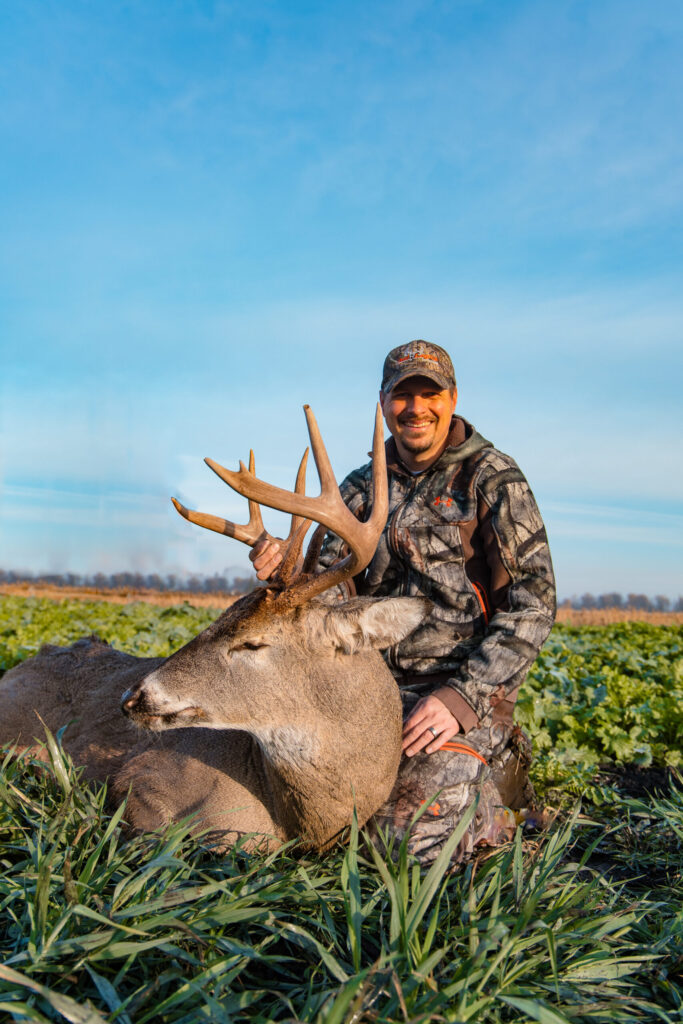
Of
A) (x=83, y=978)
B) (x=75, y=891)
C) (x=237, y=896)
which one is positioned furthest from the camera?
(x=237, y=896)

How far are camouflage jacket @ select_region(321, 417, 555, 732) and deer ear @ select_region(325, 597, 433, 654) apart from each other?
0.93m

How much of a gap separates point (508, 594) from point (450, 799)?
1223 mm

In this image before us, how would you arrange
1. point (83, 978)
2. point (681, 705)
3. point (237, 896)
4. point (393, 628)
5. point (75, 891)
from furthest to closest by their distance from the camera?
point (681, 705)
point (393, 628)
point (237, 896)
point (75, 891)
point (83, 978)

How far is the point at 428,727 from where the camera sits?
13.7 feet

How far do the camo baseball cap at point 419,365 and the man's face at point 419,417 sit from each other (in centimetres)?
6

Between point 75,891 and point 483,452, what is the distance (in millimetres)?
3366

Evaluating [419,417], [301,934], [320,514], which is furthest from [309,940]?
[419,417]

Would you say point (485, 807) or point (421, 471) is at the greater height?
point (421, 471)

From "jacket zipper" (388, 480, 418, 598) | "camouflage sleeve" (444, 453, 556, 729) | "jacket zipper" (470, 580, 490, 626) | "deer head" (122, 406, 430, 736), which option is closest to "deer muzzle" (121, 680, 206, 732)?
"deer head" (122, 406, 430, 736)

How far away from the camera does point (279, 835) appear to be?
379 cm

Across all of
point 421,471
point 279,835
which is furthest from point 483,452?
point 279,835

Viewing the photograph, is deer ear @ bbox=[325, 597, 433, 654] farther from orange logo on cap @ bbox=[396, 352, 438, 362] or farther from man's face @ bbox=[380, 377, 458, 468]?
orange logo on cap @ bbox=[396, 352, 438, 362]

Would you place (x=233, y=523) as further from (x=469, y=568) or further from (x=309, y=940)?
(x=309, y=940)

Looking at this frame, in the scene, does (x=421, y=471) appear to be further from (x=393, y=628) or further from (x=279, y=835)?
(x=279, y=835)
